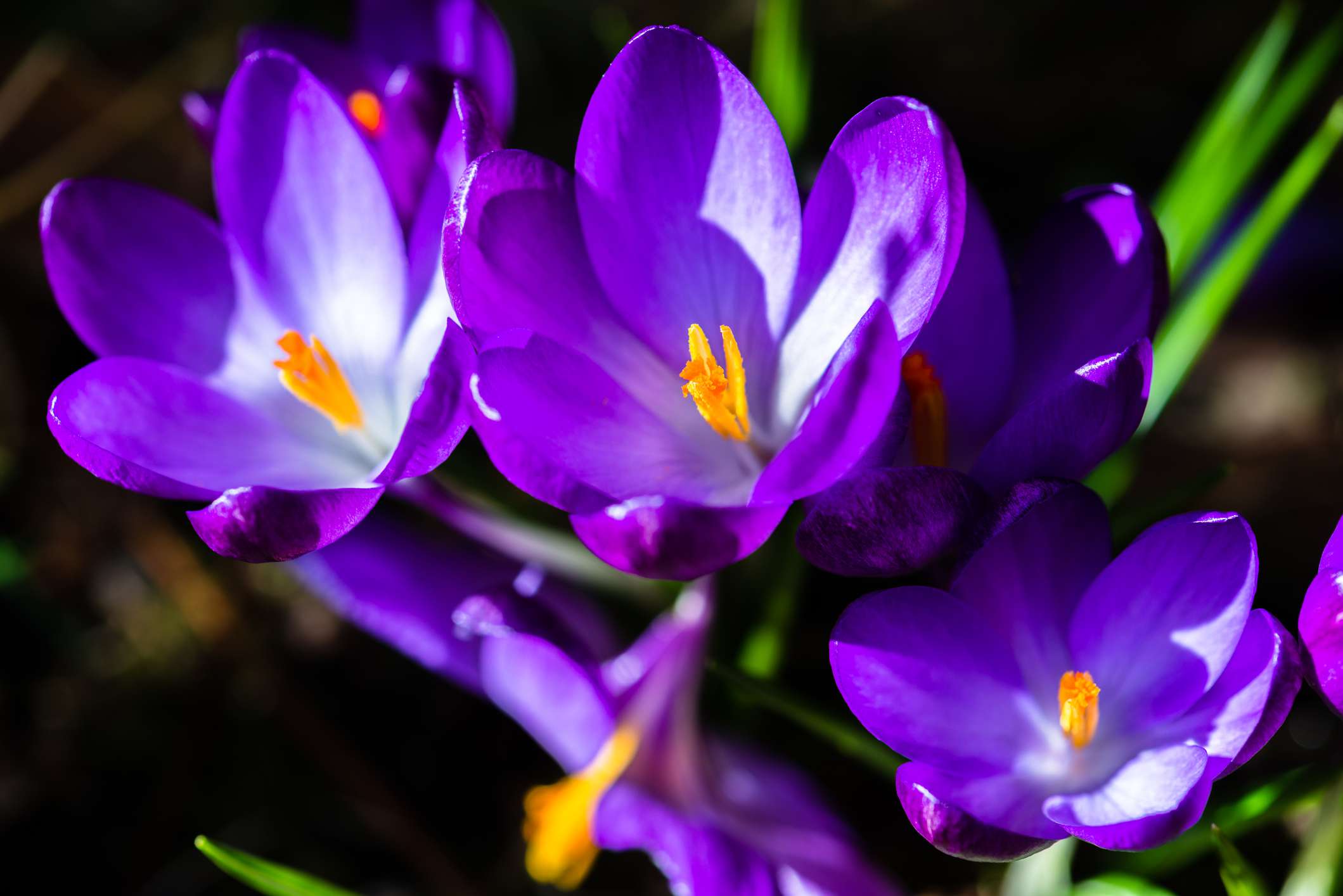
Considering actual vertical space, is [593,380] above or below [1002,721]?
above

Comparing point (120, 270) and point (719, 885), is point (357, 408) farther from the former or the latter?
point (719, 885)

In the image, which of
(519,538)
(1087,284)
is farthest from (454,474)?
(1087,284)

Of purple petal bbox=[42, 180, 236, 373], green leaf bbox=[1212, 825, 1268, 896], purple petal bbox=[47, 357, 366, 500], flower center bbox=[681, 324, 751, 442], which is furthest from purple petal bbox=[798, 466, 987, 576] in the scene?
purple petal bbox=[42, 180, 236, 373]

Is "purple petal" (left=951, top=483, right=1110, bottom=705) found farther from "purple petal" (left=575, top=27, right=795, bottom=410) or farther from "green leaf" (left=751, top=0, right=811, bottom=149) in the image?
"green leaf" (left=751, top=0, right=811, bottom=149)

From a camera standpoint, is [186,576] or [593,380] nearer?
[593,380]

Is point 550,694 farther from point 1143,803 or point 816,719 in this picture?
point 1143,803

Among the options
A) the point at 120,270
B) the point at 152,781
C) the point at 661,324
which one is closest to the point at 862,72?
the point at 661,324
